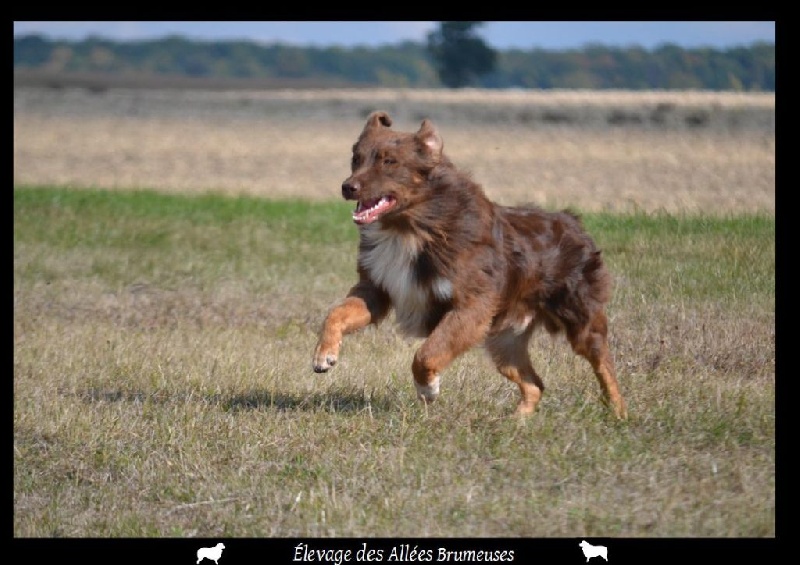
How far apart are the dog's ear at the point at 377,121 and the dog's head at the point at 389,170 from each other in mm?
66

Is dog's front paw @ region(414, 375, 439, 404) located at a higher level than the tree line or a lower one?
lower

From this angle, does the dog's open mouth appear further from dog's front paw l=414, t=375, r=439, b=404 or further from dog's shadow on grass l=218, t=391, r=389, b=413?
dog's shadow on grass l=218, t=391, r=389, b=413

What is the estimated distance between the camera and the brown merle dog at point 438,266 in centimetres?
777

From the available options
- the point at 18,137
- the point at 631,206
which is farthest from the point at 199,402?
the point at 18,137

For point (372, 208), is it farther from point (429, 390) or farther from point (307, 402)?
point (307, 402)

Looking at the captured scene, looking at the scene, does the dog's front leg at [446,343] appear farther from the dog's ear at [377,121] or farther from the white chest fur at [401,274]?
the dog's ear at [377,121]

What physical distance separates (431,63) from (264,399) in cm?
8424

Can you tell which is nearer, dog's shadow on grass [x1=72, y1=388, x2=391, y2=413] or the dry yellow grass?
dog's shadow on grass [x1=72, y1=388, x2=391, y2=413]

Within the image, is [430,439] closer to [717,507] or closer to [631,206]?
[717,507]

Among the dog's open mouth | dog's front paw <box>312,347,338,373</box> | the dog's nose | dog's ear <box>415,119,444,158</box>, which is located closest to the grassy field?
dog's front paw <box>312,347,338,373</box>

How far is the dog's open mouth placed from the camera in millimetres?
7617

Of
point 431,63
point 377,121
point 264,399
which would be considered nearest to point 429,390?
point 264,399
